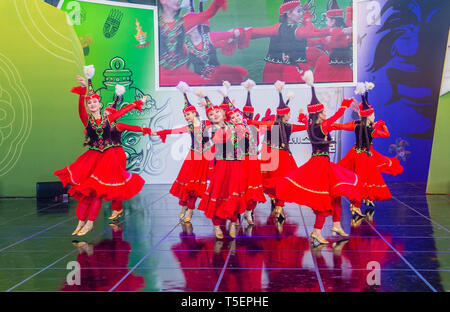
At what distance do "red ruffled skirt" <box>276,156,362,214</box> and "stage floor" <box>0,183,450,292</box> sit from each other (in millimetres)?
431

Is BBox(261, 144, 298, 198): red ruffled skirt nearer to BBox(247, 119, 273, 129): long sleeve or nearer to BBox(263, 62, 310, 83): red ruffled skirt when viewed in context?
BBox(247, 119, 273, 129): long sleeve

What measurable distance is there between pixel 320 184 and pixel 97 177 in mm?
2324

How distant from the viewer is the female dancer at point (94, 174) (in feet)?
17.1

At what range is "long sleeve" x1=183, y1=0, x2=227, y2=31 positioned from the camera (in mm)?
10258

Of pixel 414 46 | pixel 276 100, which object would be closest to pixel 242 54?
pixel 276 100

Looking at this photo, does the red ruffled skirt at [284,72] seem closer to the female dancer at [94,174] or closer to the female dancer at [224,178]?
the female dancer at [94,174]

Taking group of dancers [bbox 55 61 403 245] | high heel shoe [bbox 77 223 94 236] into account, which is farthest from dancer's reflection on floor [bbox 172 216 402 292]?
high heel shoe [bbox 77 223 94 236]

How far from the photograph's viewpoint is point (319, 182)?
4523 millimetres

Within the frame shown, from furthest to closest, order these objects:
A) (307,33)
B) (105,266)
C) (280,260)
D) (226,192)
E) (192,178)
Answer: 1. (307,33)
2. (192,178)
3. (226,192)
4. (280,260)
5. (105,266)

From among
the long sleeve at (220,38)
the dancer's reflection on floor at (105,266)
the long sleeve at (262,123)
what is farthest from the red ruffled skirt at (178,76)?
the dancer's reflection on floor at (105,266)

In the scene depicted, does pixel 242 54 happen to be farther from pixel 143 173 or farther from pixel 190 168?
pixel 190 168

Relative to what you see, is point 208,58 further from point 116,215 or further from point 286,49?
point 116,215

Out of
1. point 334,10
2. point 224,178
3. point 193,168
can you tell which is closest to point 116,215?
point 193,168

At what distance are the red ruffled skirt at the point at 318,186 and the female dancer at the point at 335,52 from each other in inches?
229
